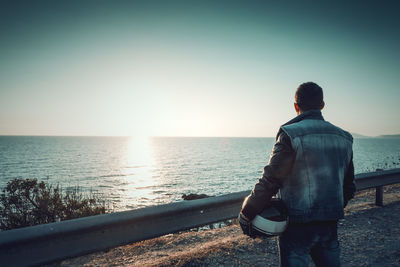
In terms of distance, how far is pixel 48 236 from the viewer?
221cm

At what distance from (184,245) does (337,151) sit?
3.25m

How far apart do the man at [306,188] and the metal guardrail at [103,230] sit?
137 centimetres

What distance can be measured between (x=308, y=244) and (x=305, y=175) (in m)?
0.50

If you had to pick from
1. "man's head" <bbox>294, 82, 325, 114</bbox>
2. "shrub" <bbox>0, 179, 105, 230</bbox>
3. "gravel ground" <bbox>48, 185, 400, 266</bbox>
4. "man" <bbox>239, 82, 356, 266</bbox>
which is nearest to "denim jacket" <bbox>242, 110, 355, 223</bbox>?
"man" <bbox>239, 82, 356, 266</bbox>

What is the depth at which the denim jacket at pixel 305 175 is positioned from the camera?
5.90ft

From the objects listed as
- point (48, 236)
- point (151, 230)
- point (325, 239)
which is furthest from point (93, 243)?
point (325, 239)

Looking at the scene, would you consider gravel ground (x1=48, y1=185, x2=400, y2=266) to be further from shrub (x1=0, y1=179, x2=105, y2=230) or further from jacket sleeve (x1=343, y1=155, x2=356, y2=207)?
shrub (x1=0, y1=179, x2=105, y2=230)

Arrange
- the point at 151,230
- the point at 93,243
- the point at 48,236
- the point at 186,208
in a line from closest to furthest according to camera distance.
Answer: the point at 48,236, the point at 93,243, the point at 151,230, the point at 186,208

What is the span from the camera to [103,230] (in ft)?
8.39

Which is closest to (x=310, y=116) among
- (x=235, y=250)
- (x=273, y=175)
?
(x=273, y=175)

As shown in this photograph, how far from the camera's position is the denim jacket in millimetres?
1799

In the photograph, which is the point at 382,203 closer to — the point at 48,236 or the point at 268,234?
the point at 268,234

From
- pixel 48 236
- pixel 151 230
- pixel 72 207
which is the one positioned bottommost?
pixel 72 207

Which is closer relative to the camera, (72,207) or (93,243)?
(93,243)
